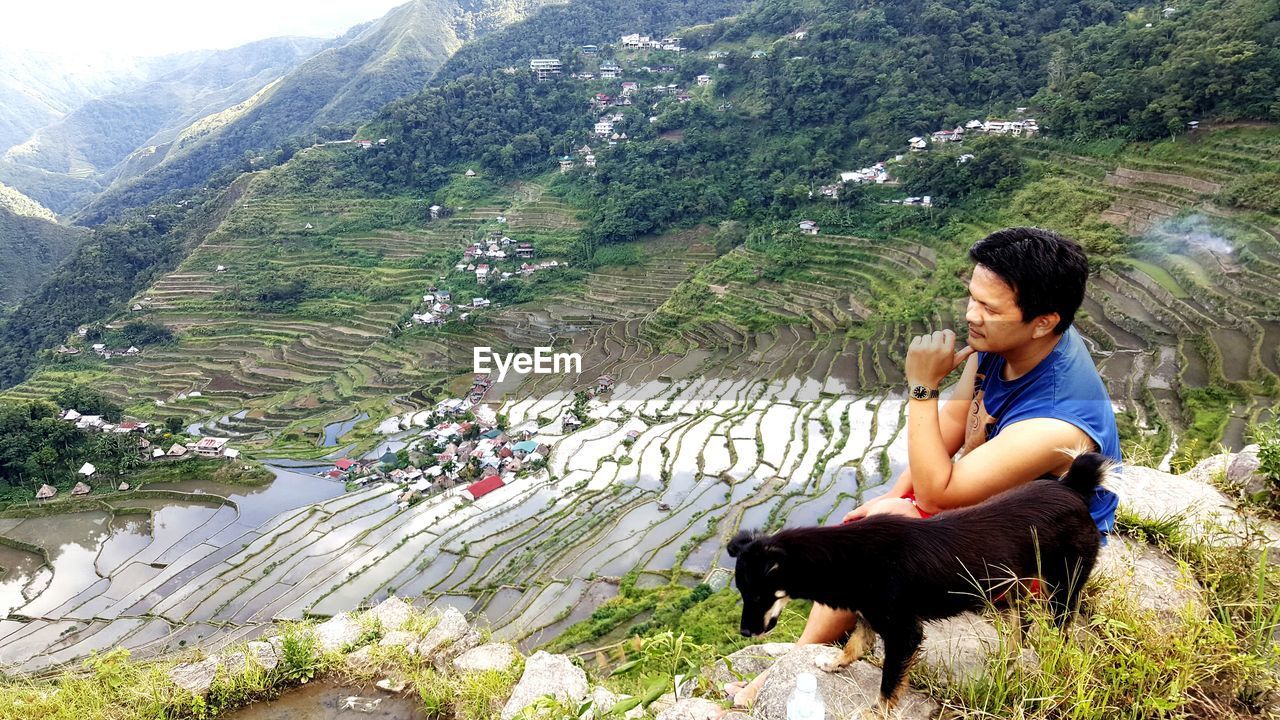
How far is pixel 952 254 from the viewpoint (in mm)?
20375

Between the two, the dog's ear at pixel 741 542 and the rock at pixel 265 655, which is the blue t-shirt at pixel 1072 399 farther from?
the rock at pixel 265 655

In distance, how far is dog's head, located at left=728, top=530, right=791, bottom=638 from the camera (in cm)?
171

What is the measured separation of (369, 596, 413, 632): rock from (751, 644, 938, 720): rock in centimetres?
286

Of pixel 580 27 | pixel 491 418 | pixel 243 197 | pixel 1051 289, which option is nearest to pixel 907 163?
pixel 491 418

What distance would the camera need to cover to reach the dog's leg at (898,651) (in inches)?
65.1

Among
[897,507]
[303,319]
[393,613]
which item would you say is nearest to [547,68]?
[303,319]

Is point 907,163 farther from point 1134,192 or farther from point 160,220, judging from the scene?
point 160,220

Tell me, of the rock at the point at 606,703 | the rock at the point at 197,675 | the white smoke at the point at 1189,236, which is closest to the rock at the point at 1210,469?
the rock at the point at 606,703

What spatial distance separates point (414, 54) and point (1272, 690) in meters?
93.1

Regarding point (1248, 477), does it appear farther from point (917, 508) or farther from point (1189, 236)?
point (1189, 236)

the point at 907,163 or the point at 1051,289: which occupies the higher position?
the point at 1051,289

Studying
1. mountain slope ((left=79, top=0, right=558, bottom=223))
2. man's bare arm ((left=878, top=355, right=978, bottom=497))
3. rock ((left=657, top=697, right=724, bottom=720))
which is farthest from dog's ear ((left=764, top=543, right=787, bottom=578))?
mountain slope ((left=79, top=0, right=558, bottom=223))

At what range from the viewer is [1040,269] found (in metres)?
1.58

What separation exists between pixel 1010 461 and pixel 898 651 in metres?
0.59
